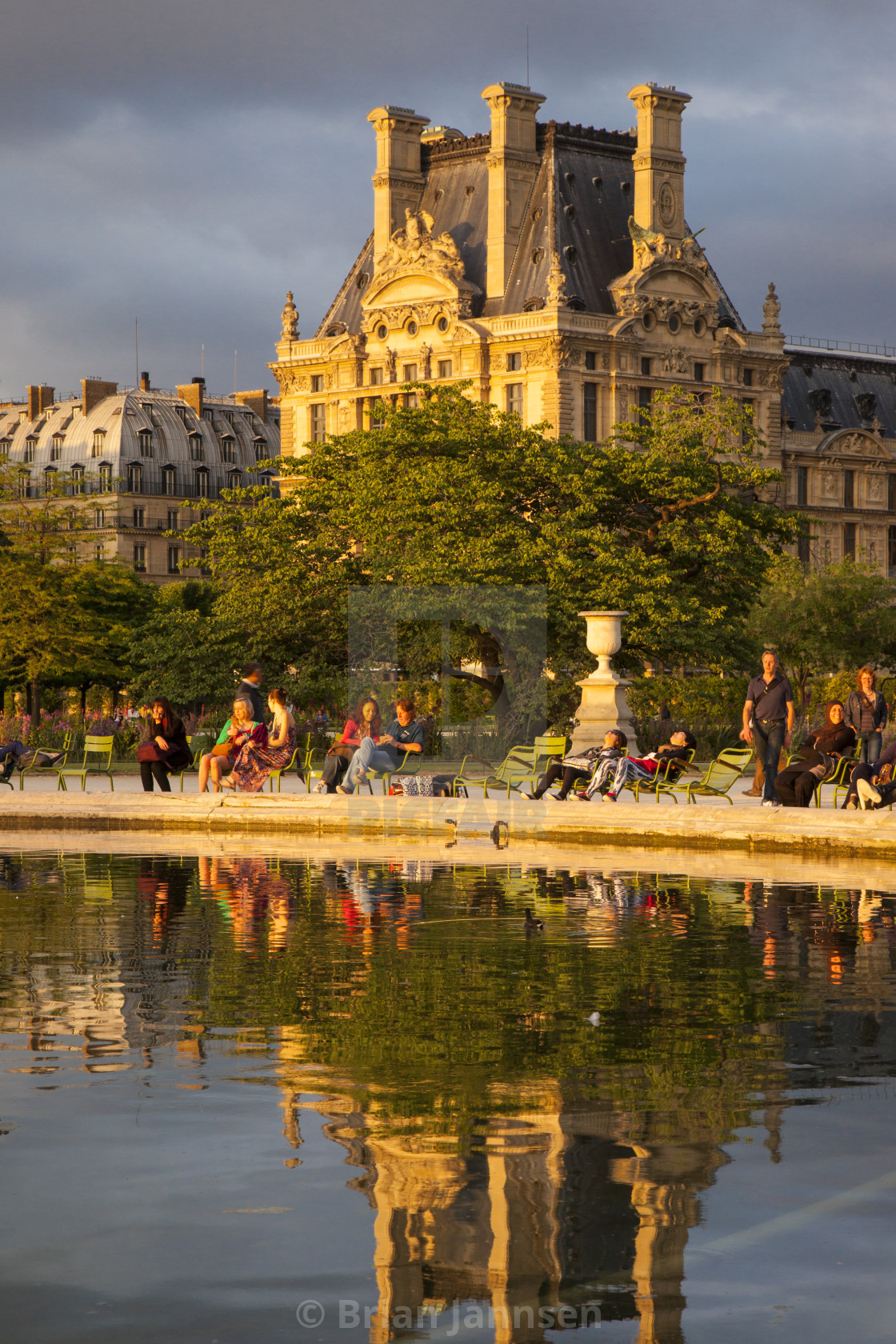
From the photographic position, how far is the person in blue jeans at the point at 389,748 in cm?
2038

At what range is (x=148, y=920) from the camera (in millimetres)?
11633

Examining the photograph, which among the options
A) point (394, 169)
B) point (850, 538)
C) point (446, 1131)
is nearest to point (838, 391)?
point (850, 538)

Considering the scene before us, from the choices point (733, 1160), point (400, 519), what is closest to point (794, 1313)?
point (733, 1160)

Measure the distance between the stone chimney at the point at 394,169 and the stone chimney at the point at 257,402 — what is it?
42.2 m

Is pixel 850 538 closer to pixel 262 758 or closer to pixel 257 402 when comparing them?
pixel 257 402

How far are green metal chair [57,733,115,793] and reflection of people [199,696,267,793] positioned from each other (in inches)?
68.6

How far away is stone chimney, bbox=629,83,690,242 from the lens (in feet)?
271

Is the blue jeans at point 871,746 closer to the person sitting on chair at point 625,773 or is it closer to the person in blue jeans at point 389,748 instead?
the person sitting on chair at point 625,773

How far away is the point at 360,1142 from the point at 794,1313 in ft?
6.13

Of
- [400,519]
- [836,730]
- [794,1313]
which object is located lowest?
[794,1313]

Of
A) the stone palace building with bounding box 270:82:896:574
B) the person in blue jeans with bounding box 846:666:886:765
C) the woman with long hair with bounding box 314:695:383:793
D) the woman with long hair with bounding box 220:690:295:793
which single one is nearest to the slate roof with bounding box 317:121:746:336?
the stone palace building with bounding box 270:82:896:574

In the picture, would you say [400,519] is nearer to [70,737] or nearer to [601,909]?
[70,737]

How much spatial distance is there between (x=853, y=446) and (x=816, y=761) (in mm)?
85583

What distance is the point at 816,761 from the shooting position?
18.9 m
